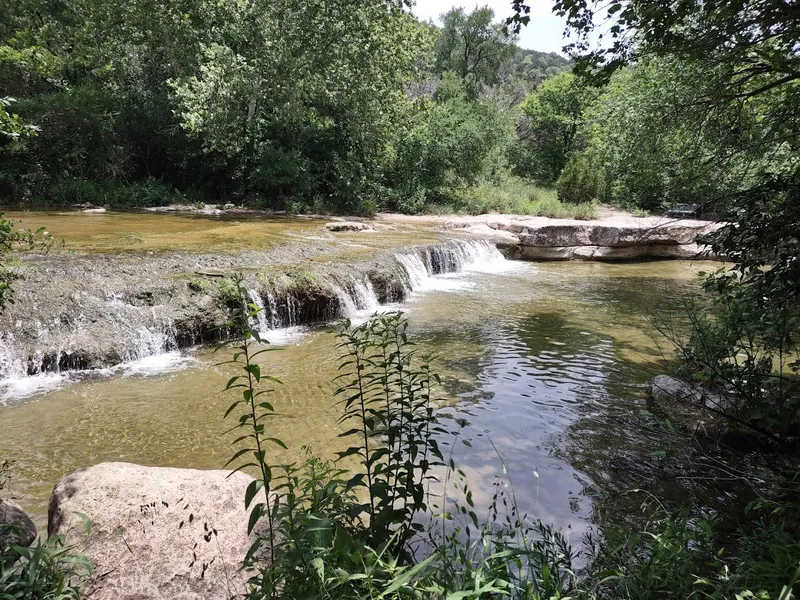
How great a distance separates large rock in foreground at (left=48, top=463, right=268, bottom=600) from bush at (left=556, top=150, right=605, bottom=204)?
22096mm

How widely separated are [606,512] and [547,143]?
33.7 m

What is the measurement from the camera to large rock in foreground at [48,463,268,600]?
93.8 inches

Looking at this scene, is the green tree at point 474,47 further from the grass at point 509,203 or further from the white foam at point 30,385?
the white foam at point 30,385

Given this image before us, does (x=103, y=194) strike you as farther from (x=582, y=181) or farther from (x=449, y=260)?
(x=582, y=181)

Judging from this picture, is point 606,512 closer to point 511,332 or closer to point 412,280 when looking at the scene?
point 511,332

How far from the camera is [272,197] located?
21344 millimetres

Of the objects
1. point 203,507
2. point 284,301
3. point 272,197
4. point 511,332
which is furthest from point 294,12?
point 203,507

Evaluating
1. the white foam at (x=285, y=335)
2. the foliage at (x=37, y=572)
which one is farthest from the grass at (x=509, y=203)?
the foliage at (x=37, y=572)

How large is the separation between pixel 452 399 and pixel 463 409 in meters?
0.25

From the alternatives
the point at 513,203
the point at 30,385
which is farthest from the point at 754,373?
the point at 513,203


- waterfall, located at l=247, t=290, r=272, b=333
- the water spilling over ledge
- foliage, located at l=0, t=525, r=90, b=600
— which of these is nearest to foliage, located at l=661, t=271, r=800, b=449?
foliage, located at l=0, t=525, r=90, b=600

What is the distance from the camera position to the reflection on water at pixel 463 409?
13.9 feet

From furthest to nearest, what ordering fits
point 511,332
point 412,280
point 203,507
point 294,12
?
1. point 294,12
2. point 412,280
3. point 511,332
4. point 203,507

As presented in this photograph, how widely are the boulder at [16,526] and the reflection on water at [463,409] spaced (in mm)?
1111
